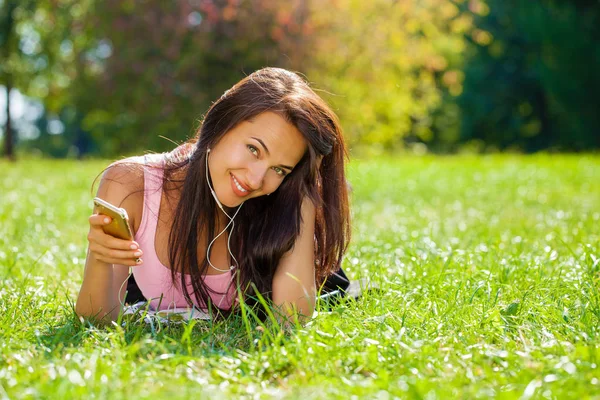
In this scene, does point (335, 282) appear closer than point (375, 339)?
No

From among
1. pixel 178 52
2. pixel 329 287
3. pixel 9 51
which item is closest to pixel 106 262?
pixel 329 287

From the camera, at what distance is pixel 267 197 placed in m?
3.50

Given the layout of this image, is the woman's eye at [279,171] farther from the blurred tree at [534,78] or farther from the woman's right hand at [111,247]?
the blurred tree at [534,78]

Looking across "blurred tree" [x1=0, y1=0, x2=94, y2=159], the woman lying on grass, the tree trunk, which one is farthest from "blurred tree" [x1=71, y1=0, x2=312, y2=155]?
the woman lying on grass

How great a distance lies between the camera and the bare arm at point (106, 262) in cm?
286

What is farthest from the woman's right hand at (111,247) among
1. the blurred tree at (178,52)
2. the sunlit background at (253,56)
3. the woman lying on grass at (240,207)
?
the blurred tree at (178,52)

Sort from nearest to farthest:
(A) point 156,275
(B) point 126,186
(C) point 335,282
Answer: (B) point 126,186 → (A) point 156,275 → (C) point 335,282

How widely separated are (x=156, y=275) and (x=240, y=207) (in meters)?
0.52

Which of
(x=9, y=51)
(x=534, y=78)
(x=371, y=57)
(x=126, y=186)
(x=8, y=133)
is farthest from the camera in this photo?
(x=534, y=78)

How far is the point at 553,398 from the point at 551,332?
76cm

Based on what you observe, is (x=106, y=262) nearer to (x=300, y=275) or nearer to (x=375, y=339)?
(x=300, y=275)

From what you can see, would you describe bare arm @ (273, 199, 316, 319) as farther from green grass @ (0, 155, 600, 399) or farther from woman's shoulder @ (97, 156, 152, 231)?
woman's shoulder @ (97, 156, 152, 231)

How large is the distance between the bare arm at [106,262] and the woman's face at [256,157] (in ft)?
1.58

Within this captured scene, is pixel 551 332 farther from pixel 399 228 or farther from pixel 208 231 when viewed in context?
pixel 399 228
